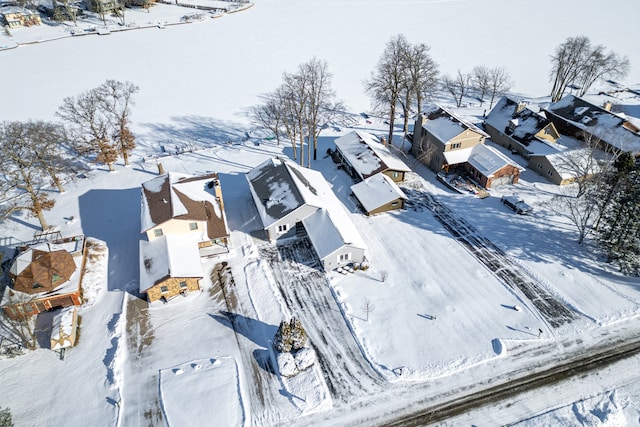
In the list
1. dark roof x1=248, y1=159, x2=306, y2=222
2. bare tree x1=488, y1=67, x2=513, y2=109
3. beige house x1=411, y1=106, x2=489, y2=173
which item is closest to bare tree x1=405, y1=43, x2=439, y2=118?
beige house x1=411, y1=106, x2=489, y2=173

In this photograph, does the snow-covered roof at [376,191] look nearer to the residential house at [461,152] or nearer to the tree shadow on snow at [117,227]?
the residential house at [461,152]

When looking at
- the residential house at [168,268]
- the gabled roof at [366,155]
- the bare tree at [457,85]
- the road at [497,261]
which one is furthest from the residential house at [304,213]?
the bare tree at [457,85]

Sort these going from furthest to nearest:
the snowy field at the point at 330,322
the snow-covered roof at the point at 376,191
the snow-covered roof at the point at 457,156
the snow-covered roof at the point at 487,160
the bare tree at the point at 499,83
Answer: the bare tree at the point at 499,83 < the snow-covered roof at the point at 457,156 < the snow-covered roof at the point at 487,160 < the snow-covered roof at the point at 376,191 < the snowy field at the point at 330,322

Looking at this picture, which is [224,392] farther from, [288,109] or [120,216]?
[288,109]

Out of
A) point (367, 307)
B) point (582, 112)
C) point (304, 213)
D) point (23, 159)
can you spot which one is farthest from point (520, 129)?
point (23, 159)

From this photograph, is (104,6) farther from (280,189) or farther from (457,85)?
(280,189)
